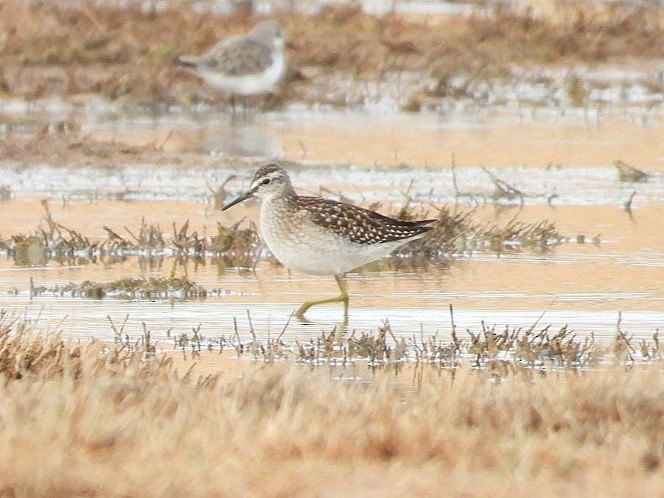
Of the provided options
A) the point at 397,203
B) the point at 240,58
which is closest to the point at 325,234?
the point at 397,203

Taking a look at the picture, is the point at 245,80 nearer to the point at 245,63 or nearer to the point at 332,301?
the point at 245,63

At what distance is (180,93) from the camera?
24.7 meters

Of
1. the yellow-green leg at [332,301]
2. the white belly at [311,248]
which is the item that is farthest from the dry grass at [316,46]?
the yellow-green leg at [332,301]

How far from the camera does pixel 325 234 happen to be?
11109mm

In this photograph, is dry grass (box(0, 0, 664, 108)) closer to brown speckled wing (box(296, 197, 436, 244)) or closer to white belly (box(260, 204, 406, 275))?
brown speckled wing (box(296, 197, 436, 244))

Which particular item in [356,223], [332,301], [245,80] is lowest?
[332,301]

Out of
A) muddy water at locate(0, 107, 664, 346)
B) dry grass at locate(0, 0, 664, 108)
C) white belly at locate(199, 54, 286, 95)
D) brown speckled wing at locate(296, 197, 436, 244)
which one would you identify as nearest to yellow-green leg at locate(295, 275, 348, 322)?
muddy water at locate(0, 107, 664, 346)

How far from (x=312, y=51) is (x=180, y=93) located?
2826 millimetres

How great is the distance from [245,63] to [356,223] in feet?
39.4

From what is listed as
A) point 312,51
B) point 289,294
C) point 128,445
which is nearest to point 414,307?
point 289,294

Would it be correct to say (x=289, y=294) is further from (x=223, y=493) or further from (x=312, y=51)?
(x=312, y=51)

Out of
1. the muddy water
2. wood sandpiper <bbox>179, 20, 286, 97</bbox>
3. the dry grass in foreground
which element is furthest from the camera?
wood sandpiper <bbox>179, 20, 286, 97</bbox>

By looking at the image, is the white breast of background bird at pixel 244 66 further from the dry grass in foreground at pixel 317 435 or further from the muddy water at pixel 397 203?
the dry grass in foreground at pixel 317 435

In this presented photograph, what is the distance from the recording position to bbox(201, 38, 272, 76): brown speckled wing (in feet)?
75.7
